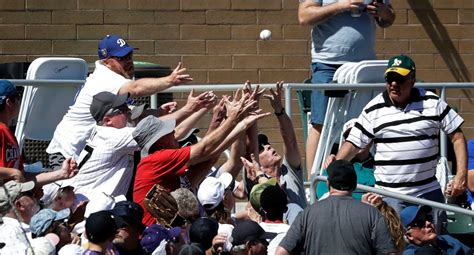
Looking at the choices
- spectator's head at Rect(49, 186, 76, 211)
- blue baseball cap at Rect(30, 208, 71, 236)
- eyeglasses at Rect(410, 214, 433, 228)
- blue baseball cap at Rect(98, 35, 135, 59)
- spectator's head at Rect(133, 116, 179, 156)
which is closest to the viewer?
blue baseball cap at Rect(30, 208, 71, 236)

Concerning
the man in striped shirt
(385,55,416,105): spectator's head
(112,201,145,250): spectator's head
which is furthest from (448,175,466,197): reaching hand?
(112,201,145,250): spectator's head

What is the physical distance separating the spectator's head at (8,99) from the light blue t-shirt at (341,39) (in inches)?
112

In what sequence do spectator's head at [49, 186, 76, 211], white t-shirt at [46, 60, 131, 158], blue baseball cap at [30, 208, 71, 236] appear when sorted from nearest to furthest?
1. blue baseball cap at [30, 208, 71, 236]
2. spectator's head at [49, 186, 76, 211]
3. white t-shirt at [46, 60, 131, 158]

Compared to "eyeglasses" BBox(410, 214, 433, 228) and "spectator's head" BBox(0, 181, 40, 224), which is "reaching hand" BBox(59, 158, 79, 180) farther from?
"eyeglasses" BBox(410, 214, 433, 228)

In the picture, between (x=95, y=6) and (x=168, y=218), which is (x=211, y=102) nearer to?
(x=168, y=218)

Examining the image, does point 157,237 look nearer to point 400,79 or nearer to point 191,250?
point 191,250

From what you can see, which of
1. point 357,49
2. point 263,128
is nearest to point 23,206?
point 357,49

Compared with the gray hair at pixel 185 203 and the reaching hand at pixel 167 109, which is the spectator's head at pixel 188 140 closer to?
the reaching hand at pixel 167 109

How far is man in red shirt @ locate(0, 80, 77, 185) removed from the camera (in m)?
7.94

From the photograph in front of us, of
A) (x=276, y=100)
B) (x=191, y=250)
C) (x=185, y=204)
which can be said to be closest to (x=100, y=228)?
(x=191, y=250)

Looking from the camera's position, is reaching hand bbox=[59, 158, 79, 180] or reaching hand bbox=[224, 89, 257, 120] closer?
reaching hand bbox=[59, 158, 79, 180]

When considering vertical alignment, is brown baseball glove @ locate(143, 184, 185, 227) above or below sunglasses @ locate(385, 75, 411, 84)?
below

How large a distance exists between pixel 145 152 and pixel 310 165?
1.75 m

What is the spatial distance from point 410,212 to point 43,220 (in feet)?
8.28
